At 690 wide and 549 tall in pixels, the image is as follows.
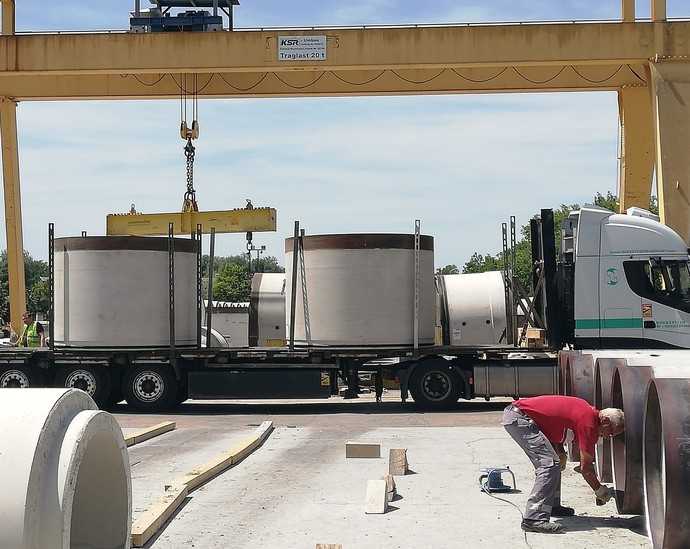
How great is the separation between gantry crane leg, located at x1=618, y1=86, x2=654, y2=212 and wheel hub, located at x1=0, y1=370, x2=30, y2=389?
14.0 meters

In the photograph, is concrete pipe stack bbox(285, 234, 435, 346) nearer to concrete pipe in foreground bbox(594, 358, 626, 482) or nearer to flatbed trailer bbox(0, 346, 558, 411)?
flatbed trailer bbox(0, 346, 558, 411)

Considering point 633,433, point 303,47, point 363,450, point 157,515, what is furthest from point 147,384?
point 633,433

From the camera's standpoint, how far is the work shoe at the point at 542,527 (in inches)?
317

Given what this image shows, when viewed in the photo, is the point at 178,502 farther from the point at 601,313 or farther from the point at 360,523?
the point at 601,313

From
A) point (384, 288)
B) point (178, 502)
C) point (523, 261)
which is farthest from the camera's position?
point (523, 261)

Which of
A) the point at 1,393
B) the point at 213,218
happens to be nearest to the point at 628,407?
the point at 1,393

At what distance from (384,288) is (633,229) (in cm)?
443

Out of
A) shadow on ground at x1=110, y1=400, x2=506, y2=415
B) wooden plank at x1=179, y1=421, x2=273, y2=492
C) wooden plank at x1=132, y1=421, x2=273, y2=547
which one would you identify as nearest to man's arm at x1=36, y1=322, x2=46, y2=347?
shadow on ground at x1=110, y1=400, x2=506, y2=415

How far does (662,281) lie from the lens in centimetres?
1680

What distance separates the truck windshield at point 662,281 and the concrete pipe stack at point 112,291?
8.33m

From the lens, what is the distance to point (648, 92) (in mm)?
23828

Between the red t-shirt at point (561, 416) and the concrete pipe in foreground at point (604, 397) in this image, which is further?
the concrete pipe in foreground at point (604, 397)

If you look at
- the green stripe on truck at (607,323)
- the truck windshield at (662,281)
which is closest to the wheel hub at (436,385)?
the green stripe on truck at (607,323)

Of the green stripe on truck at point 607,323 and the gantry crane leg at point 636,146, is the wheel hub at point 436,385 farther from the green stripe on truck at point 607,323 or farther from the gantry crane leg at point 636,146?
the gantry crane leg at point 636,146
